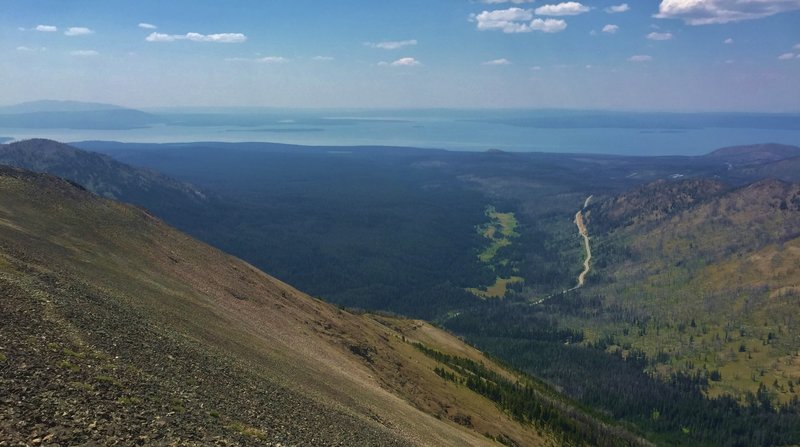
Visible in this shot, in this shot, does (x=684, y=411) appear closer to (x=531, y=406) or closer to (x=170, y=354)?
(x=531, y=406)

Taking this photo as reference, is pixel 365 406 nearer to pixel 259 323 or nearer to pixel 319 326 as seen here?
pixel 259 323

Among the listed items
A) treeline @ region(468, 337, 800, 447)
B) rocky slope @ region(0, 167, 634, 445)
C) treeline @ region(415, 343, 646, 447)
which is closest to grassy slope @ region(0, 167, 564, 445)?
rocky slope @ region(0, 167, 634, 445)

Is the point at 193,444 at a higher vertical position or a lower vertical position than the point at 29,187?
lower

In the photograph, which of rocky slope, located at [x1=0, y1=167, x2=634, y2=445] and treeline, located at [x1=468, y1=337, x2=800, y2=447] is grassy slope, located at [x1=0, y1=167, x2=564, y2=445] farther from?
treeline, located at [x1=468, y1=337, x2=800, y2=447]

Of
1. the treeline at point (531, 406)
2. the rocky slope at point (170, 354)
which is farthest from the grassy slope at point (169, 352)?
the treeline at point (531, 406)

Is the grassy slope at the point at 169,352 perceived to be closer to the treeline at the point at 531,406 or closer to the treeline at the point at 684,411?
the treeline at the point at 531,406

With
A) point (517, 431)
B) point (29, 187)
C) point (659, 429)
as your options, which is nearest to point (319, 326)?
point (517, 431)

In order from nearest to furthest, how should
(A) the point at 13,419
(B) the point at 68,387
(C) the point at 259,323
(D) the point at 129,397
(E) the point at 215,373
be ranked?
1. (A) the point at 13,419
2. (B) the point at 68,387
3. (D) the point at 129,397
4. (E) the point at 215,373
5. (C) the point at 259,323
